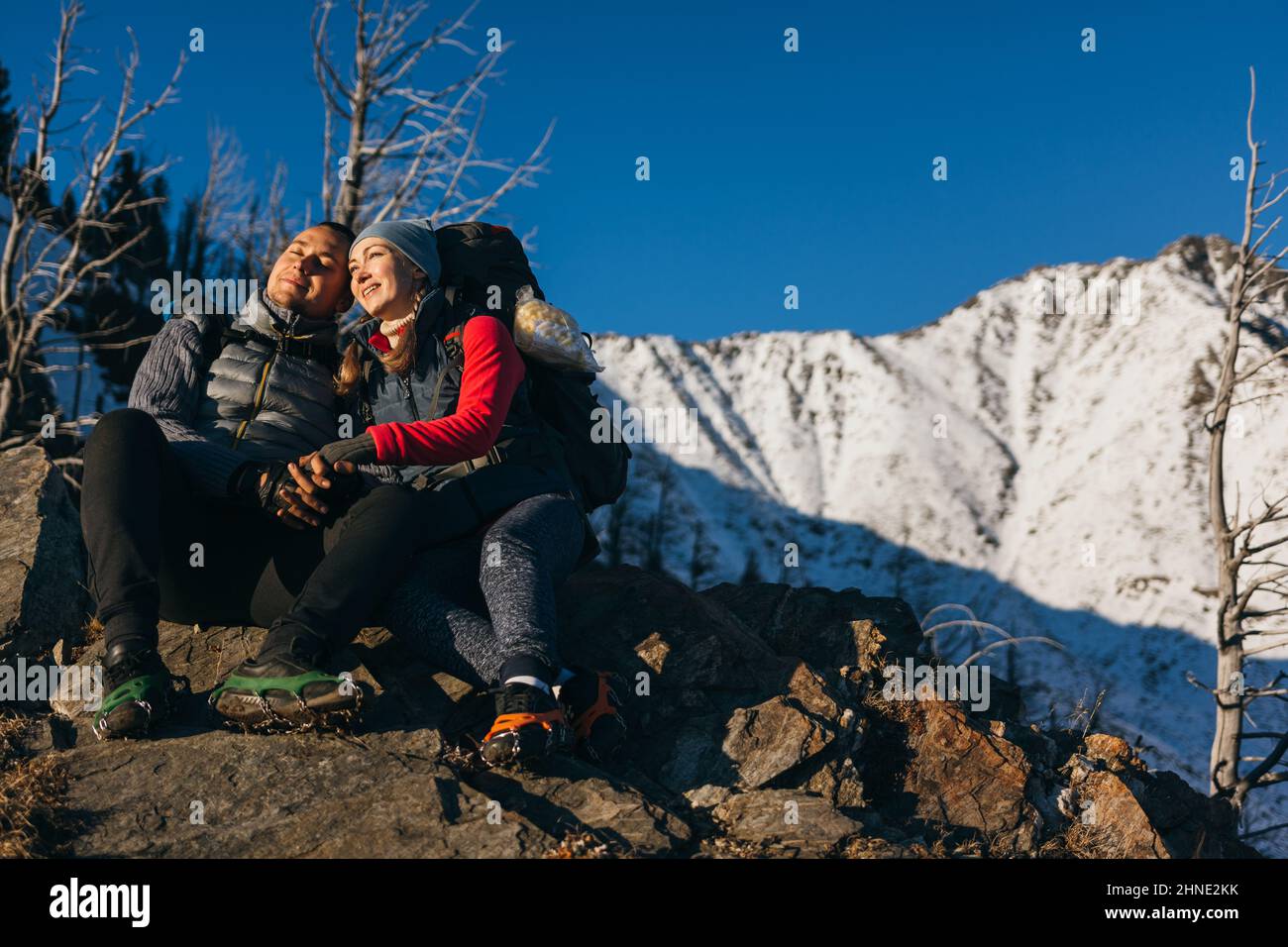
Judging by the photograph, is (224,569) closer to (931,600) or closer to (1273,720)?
(1273,720)

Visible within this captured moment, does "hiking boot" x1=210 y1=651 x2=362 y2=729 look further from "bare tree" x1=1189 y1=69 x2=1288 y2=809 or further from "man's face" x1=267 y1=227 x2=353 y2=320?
"bare tree" x1=1189 y1=69 x2=1288 y2=809

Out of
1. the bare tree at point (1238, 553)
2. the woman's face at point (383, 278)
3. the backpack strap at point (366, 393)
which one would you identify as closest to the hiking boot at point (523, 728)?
the backpack strap at point (366, 393)

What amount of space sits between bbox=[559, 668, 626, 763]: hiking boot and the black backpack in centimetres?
136

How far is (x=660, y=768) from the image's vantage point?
5.09 m

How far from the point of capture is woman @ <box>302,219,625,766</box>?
14.4 ft

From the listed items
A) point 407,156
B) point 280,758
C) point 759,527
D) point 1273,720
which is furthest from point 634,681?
point 759,527

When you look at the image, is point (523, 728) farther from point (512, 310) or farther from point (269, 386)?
point (269, 386)

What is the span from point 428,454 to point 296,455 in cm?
131

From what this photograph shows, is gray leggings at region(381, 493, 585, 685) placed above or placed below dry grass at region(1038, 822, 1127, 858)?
above

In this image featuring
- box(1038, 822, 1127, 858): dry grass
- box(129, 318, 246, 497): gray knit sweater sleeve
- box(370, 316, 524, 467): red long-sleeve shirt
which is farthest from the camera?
box(1038, 822, 1127, 858): dry grass

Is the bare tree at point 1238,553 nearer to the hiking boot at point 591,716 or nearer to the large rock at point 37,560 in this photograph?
the hiking boot at point 591,716

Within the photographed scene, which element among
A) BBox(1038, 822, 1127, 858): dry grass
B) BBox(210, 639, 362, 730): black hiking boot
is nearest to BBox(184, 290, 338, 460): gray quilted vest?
BBox(210, 639, 362, 730): black hiking boot

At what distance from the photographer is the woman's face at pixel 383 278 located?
525 centimetres
